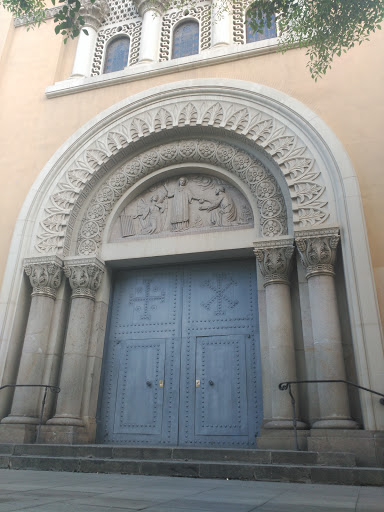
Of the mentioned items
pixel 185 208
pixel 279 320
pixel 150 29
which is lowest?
pixel 279 320

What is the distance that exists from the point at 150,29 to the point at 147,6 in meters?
0.77

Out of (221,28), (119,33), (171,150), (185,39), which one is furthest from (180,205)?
(119,33)

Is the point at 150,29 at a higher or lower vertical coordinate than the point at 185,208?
higher

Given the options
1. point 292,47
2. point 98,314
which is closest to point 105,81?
point 292,47

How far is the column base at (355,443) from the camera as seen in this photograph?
17.4 feet

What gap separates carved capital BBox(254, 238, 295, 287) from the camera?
7.11 m

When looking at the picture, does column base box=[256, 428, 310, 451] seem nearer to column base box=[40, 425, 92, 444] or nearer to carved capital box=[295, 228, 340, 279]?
carved capital box=[295, 228, 340, 279]

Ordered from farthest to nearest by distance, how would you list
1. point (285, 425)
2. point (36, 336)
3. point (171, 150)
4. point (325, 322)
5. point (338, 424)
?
point (171, 150)
point (36, 336)
point (325, 322)
point (285, 425)
point (338, 424)

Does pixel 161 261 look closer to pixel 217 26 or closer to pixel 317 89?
pixel 317 89

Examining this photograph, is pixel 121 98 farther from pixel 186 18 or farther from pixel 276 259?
pixel 276 259

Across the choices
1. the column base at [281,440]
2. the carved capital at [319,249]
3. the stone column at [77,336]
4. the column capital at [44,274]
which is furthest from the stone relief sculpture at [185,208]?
the column base at [281,440]

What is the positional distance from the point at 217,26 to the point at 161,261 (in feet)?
18.6

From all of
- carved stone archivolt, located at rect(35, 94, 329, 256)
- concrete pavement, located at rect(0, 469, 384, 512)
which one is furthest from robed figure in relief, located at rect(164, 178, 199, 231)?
concrete pavement, located at rect(0, 469, 384, 512)

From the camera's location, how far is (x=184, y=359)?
25.2ft
